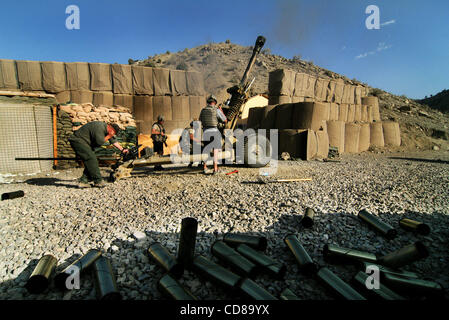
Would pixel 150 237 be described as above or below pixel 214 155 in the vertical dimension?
below

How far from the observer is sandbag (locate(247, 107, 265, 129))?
435 inches

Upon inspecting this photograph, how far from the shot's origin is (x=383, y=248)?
247 centimetres

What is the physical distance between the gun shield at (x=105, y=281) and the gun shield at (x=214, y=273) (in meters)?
0.67

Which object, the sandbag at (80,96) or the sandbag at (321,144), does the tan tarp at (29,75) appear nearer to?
the sandbag at (80,96)

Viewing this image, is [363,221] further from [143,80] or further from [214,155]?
[143,80]

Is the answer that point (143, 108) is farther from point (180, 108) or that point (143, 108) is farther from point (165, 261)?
point (165, 261)

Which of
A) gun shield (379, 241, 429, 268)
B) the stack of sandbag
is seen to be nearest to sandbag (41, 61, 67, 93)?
the stack of sandbag

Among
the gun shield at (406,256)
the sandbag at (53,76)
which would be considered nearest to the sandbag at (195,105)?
the sandbag at (53,76)

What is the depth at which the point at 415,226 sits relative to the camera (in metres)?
2.72

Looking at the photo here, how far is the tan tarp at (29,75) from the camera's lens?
1026 centimetres

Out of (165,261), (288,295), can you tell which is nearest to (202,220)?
(165,261)
